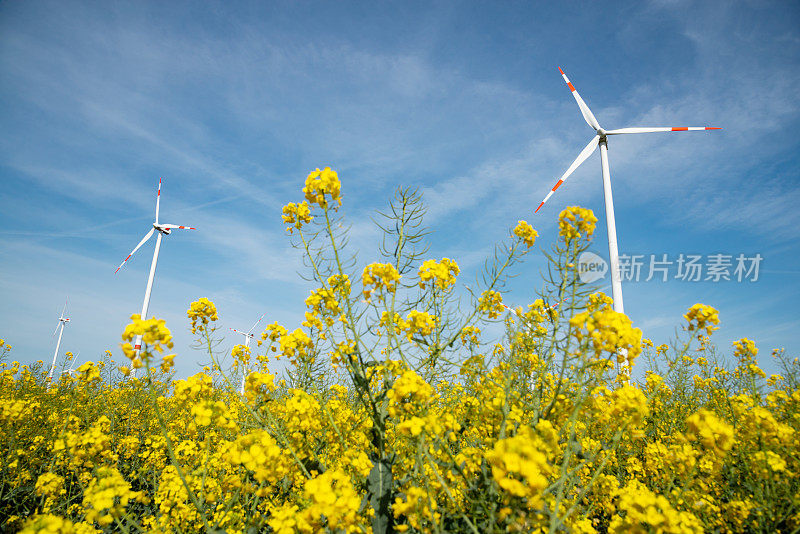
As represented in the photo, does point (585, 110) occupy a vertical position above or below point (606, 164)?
above

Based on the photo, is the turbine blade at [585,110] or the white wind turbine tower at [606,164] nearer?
the white wind turbine tower at [606,164]

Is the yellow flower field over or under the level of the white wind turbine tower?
under

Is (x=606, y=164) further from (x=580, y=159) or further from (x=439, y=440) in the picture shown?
(x=439, y=440)

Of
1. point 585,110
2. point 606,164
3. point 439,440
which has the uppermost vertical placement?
point 585,110

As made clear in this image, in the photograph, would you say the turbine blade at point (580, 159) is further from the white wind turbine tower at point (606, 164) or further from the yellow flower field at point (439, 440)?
the yellow flower field at point (439, 440)

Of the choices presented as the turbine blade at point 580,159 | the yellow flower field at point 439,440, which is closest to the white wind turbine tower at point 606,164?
the turbine blade at point 580,159

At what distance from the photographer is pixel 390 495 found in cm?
233

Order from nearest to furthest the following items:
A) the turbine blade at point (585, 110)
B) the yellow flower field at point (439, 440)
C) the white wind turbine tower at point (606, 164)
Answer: the yellow flower field at point (439, 440) → the white wind turbine tower at point (606, 164) → the turbine blade at point (585, 110)

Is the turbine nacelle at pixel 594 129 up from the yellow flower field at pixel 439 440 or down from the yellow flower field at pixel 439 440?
up

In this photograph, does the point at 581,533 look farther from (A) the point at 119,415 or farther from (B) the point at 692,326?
(A) the point at 119,415

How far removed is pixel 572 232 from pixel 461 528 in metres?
2.27

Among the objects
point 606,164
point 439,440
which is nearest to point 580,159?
point 606,164

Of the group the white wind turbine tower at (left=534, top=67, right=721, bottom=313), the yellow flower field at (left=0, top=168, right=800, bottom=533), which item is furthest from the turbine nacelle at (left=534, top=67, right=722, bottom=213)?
the yellow flower field at (left=0, top=168, right=800, bottom=533)

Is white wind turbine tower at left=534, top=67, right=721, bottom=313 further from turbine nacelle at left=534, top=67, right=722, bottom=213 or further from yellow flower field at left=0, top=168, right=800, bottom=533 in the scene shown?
yellow flower field at left=0, top=168, right=800, bottom=533
